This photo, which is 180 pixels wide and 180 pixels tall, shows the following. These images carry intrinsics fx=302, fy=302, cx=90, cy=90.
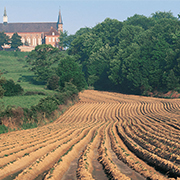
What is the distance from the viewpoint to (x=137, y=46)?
3332 inches

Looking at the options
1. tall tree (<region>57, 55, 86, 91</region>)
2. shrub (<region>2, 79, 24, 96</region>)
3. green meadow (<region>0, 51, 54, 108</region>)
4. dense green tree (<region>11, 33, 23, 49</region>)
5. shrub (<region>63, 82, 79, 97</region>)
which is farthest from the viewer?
dense green tree (<region>11, 33, 23, 49</region>)

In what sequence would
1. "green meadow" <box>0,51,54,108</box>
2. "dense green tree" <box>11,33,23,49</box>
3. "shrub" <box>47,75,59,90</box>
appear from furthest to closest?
"dense green tree" <box>11,33,23,49</box> → "green meadow" <box>0,51,54,108</box> → "shrub" <box>47,75,59,90</box>

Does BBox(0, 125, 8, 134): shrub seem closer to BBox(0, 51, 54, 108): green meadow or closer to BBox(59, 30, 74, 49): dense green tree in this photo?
BBox(0, 51, 54, 108): green meadow

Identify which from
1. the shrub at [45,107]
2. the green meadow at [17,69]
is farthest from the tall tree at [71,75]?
the shrub at [45,107]

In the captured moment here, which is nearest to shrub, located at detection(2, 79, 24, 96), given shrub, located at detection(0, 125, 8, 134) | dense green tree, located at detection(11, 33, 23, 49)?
shrub, located at detection(0, 125, 8, 134)

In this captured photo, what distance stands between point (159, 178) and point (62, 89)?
170 feet

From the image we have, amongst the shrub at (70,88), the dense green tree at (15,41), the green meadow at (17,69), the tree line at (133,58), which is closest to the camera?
the shrub at (70,88)

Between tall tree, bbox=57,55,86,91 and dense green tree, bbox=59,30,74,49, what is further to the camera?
dense green tree, bbox=59,30,74,49

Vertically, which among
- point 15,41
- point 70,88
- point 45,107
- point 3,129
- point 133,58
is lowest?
point 3,129

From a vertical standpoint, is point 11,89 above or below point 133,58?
below

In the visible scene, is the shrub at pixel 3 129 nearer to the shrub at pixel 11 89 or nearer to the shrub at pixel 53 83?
the shrub at pixel 11 89

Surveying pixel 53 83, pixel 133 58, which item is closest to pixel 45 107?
pixel 53 83

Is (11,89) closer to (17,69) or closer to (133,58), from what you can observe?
(133,58)

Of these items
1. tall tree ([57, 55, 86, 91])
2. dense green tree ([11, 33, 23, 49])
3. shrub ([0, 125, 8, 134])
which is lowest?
shrub ([0, 125, 8, 134])
